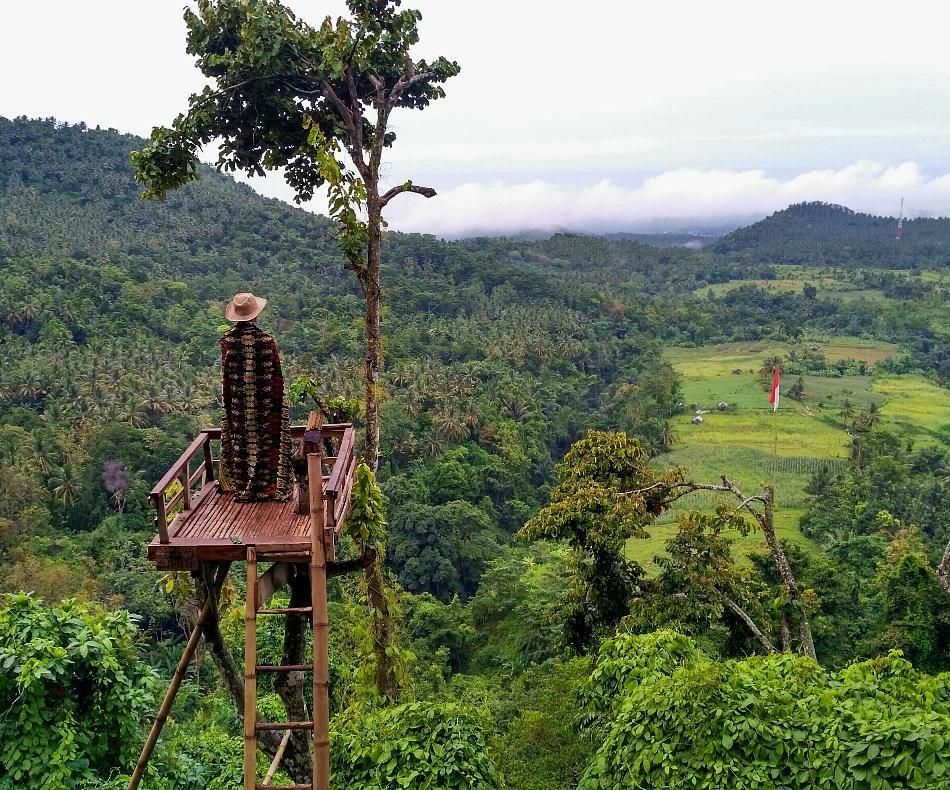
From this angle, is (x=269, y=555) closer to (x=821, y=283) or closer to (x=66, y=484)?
(x=66, y=484)

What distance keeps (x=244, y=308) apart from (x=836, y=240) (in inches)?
5817

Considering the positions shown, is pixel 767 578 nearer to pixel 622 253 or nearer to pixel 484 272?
pixel 484 272

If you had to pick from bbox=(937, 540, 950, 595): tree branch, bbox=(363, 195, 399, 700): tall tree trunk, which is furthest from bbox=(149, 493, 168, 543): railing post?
bbox=(937, 540, 950, 595): tree branch

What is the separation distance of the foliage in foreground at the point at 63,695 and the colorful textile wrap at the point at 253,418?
1.69 meters

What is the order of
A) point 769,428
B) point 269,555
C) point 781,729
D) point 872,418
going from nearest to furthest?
point 269,555
point 781,729
point 872,418
point 769,428

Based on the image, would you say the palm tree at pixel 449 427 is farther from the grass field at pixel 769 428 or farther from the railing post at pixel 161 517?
the railing post at pixel 161 517

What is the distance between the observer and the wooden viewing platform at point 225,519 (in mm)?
4328

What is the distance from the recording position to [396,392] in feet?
142

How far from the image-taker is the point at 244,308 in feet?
15.8

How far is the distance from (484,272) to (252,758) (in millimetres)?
70449

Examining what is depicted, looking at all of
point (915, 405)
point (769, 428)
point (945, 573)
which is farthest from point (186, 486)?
point (915, 405)

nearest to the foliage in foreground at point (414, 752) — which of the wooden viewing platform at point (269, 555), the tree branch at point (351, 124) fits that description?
the wooden viewing platform at point (269, 555)

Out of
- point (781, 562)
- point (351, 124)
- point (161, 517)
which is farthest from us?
point (781, 562)

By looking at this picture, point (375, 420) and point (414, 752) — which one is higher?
point (375, 420)
